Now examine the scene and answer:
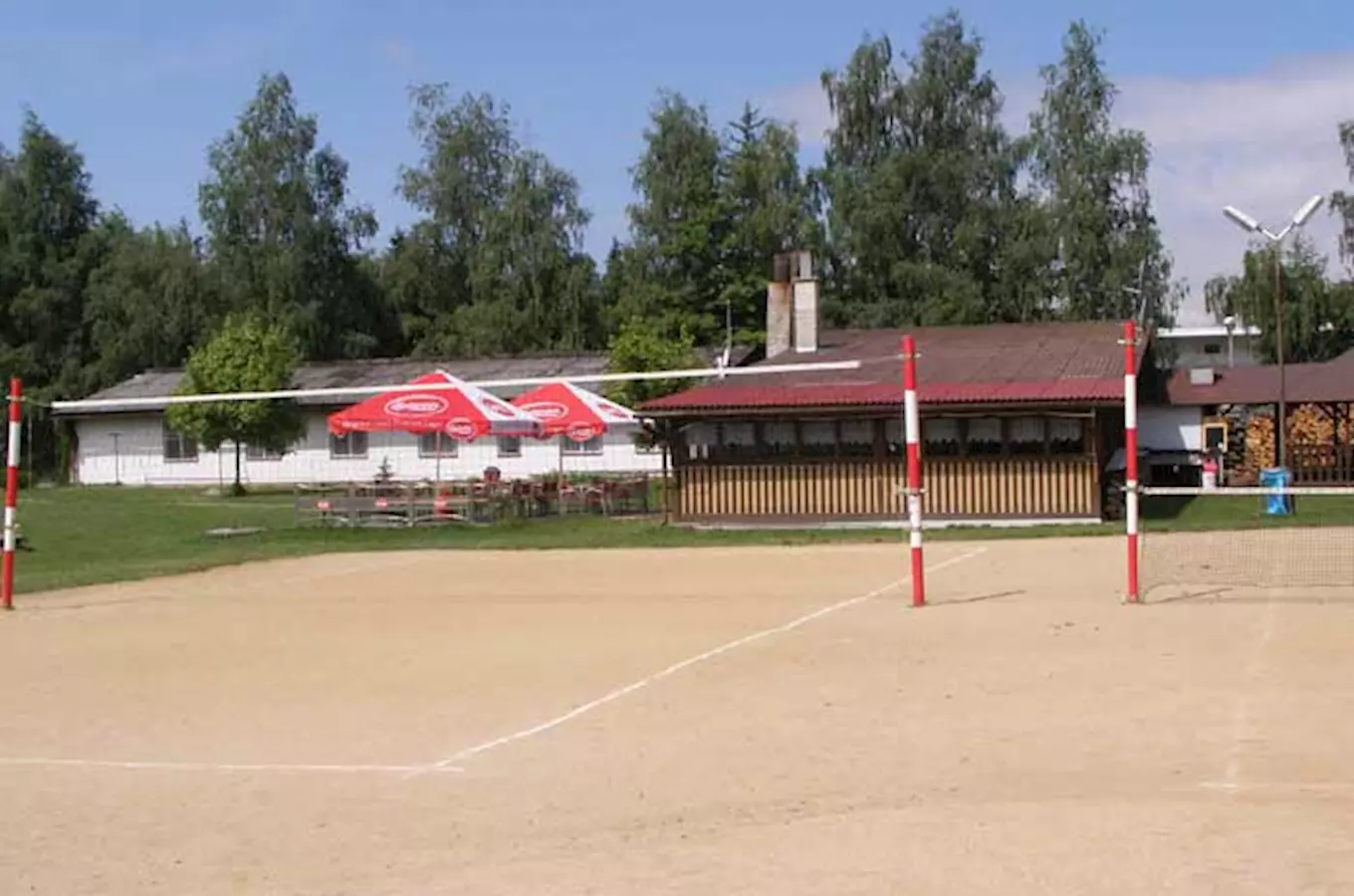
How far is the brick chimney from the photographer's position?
39062mm

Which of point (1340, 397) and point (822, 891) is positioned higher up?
point (1340, 397)

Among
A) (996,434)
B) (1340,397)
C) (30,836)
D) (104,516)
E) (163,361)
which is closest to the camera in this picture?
(30,836)

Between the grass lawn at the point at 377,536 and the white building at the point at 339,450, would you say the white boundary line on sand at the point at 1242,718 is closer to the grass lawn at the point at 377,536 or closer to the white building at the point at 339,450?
the grass lawn at the point at 377,536

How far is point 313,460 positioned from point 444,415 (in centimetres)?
2820

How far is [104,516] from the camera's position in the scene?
40562 millimetres

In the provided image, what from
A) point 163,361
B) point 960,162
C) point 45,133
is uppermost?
point 45,133

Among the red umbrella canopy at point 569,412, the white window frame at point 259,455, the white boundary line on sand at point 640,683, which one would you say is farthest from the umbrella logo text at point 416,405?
the white window frame at point 259,455

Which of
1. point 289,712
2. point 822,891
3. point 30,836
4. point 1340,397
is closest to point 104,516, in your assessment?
point 1340,397

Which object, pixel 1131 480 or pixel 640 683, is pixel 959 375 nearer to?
pixel 1131 480

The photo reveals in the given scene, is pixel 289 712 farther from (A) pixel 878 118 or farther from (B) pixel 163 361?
(B) pixel 163 361

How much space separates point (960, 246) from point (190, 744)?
5499 centimetres

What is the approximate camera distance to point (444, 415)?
31.6 meters

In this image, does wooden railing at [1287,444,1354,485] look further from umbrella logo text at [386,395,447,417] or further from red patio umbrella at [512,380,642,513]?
umbrella logo text at [386,395,447,417]

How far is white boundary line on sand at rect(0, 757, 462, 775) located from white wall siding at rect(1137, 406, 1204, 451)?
31.0 meters
